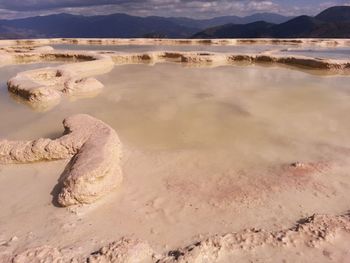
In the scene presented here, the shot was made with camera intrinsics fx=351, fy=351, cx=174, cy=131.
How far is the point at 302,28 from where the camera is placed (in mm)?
58656

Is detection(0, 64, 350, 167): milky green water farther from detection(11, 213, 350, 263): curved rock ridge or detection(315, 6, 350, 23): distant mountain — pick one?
detection(315, 6, 350, 23): distant mountain

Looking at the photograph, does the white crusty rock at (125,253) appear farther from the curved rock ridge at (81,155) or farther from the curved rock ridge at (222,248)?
the curved rock ridge at (81,155)

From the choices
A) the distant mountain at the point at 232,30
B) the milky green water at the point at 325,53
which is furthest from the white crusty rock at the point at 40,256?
the distant mountain at the point at 232,30

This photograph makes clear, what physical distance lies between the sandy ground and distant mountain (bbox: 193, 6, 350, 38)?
37.2 m

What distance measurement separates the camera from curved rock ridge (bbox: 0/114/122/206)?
2.91m

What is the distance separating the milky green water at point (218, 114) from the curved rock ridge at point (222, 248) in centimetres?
132

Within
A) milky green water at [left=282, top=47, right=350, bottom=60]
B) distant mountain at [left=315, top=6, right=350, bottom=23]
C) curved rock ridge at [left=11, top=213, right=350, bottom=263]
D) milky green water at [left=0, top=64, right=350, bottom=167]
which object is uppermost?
distant mountain at [left=315, top=6, right=350, bottom=23]

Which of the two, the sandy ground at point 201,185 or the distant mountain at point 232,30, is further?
the distant mountain at point 232,30

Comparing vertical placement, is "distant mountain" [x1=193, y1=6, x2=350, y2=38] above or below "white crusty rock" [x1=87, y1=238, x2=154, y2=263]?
above

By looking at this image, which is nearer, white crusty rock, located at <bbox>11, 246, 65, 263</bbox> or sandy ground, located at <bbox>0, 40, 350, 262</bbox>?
white crusty rock, located at <bbox>11, 246, 65, 263</bbox>

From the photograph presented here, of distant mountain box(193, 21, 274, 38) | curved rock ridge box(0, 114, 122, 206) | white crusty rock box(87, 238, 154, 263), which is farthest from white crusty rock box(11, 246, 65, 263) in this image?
distant mountain box(193, 21, 274, 38)

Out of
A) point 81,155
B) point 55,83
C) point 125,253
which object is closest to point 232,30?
point 55,83

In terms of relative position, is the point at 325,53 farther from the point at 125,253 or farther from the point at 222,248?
the point at 125,253

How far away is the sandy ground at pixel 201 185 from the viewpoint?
2340 mm
